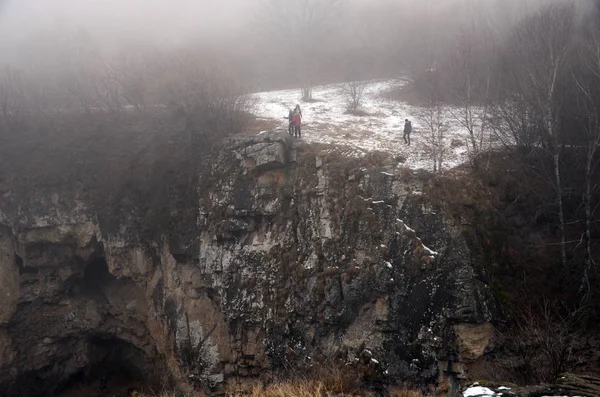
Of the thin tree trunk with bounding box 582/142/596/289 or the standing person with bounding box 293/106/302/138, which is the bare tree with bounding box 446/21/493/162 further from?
the standing person with bounding box 293/106/302/138

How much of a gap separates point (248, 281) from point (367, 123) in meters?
10.3

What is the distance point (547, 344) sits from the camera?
10250 millimetres

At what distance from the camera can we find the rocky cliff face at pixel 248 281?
14312 millimetres

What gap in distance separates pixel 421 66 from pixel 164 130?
16.8 meters

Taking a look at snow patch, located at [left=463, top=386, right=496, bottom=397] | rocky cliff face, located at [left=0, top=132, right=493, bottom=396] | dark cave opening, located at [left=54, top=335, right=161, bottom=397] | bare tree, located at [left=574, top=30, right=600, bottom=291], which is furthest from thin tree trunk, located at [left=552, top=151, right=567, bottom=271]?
dark cave opening, located at [left=54, top=335, right=161, bottom=397]

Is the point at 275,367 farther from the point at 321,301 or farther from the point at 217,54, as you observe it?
the point at 217,54

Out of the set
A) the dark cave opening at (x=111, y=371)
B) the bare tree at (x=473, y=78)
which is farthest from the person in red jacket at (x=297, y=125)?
the dark cave opening at (x=111, y=371)

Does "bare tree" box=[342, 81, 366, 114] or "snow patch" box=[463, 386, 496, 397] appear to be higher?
"bare tree" box=[342, 81, 366, 114]

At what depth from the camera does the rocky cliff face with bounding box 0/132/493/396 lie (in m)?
14.3

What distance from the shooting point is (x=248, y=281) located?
17.1 m

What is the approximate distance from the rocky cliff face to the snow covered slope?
1623mm

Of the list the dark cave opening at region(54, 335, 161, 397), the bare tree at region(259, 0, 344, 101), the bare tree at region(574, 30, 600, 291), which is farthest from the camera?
the bare tree at region(259, 0, 344, 101)

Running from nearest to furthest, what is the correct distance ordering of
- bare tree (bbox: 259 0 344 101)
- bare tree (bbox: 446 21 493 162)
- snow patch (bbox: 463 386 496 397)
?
snow patch (bbox: 463 386 496 397)
bare tree (bbox: 446 21 493 162)
bare tree (bbox: 259 0 344 101)

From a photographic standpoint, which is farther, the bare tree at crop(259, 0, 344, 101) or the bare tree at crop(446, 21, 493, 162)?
the bare tree at crop(259, 0, 344, 101)
